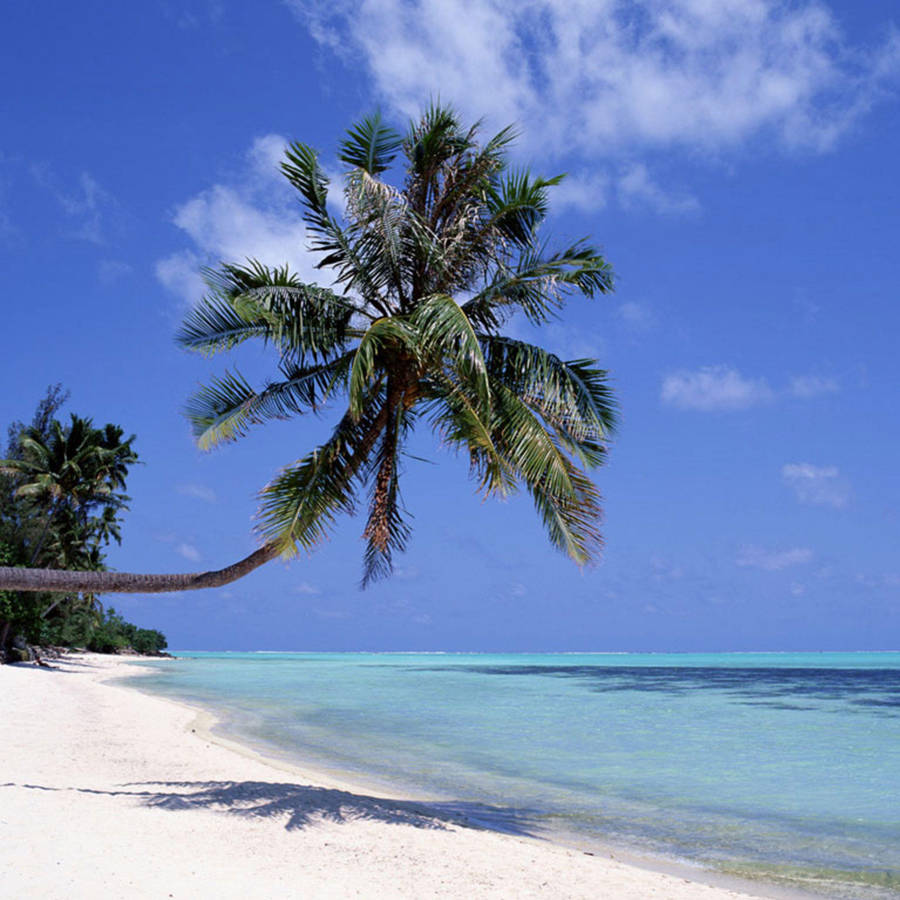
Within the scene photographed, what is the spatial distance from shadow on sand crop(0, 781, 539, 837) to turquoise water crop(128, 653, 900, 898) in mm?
191

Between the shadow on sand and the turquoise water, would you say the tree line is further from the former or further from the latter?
the shadow on sand

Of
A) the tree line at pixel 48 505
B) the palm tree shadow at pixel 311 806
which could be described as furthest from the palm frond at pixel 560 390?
the tree line at pixel 48 505

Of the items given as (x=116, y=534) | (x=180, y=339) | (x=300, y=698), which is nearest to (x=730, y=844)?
(x=180, y=339)

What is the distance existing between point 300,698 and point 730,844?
22639 mm

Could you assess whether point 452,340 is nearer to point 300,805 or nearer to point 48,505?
point 300,805

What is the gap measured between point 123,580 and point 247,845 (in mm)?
2591

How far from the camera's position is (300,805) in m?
7.57

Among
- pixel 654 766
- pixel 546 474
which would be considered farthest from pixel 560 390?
pixel 654 766

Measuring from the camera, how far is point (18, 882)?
4609 millimetres

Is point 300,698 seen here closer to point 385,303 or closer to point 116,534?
point 116,534

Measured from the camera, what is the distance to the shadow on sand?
7.30 meters

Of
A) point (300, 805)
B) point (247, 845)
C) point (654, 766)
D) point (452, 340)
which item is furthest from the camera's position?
point (654, 766)

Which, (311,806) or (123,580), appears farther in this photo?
(311,806)

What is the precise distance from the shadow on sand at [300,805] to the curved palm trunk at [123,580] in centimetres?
200
